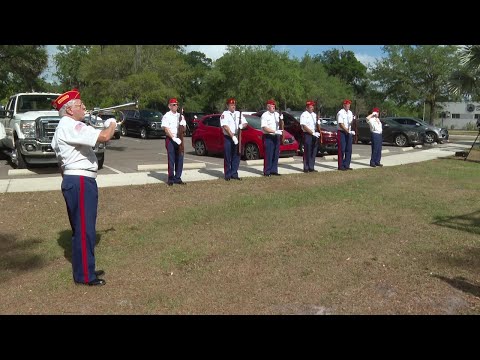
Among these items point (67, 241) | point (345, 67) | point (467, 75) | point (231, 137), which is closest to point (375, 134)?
point (231, 137)

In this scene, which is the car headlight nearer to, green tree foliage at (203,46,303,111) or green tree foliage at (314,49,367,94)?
green tree foliage at (203,46,303,111)

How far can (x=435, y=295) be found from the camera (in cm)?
450

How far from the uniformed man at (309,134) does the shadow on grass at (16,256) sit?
8.13 meters

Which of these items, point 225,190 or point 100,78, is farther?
point 100,78

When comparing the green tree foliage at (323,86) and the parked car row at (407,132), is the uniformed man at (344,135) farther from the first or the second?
the green tree foliage at (323,86)

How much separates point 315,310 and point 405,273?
1.43 m

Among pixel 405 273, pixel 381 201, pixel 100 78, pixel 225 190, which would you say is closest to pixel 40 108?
pixel 225 190

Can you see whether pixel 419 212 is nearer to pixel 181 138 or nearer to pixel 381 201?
pixel 381 201

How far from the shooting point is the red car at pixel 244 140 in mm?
15016

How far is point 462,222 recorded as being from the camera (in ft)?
24.1

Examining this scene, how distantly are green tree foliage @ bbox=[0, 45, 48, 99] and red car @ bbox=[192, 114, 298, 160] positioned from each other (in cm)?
1085

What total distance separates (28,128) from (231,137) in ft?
16.3

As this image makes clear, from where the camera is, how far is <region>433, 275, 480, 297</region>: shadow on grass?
4.61m

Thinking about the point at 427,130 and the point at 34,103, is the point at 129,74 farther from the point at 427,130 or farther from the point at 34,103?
the point at 34,103
